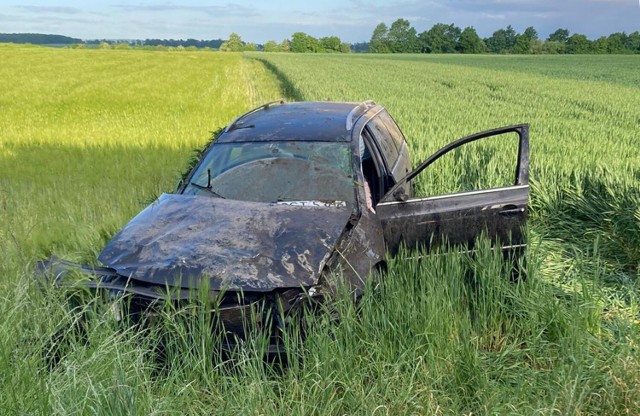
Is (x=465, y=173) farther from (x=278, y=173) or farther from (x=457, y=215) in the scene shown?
(x=278, y=173)

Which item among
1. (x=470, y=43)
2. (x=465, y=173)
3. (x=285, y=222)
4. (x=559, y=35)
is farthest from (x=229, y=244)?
(x=559, y=35)

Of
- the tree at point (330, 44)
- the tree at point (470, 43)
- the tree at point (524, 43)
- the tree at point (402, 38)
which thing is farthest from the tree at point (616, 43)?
the tree at point (330, 44)

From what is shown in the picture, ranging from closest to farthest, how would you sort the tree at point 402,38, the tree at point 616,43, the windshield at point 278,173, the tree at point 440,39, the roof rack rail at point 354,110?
the windshield at point 278,173 < the roof rack rail at point 354,110 < the tree at point 616,43 < the tree at point 440,39 < the tree at point 402,38

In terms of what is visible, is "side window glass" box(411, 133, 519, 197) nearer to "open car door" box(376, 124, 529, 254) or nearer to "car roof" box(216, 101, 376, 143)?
"car roof" box(216, 101, 376, 143)

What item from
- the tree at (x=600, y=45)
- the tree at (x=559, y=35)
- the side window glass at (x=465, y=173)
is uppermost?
the tree at (x=559, y=35)

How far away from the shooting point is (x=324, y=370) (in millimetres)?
2762

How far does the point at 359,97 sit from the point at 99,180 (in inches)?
375

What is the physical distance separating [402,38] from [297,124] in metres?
133

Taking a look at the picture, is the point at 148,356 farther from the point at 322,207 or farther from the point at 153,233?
the point at 322,207

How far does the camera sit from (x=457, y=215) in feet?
13.4

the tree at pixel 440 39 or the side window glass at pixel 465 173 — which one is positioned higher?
the tree at pixel 440 39

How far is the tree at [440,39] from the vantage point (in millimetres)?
113000

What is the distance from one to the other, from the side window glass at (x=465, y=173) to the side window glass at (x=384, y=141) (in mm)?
506

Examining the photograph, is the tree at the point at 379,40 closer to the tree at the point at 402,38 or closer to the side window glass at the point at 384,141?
the tree at the point at 402,38
